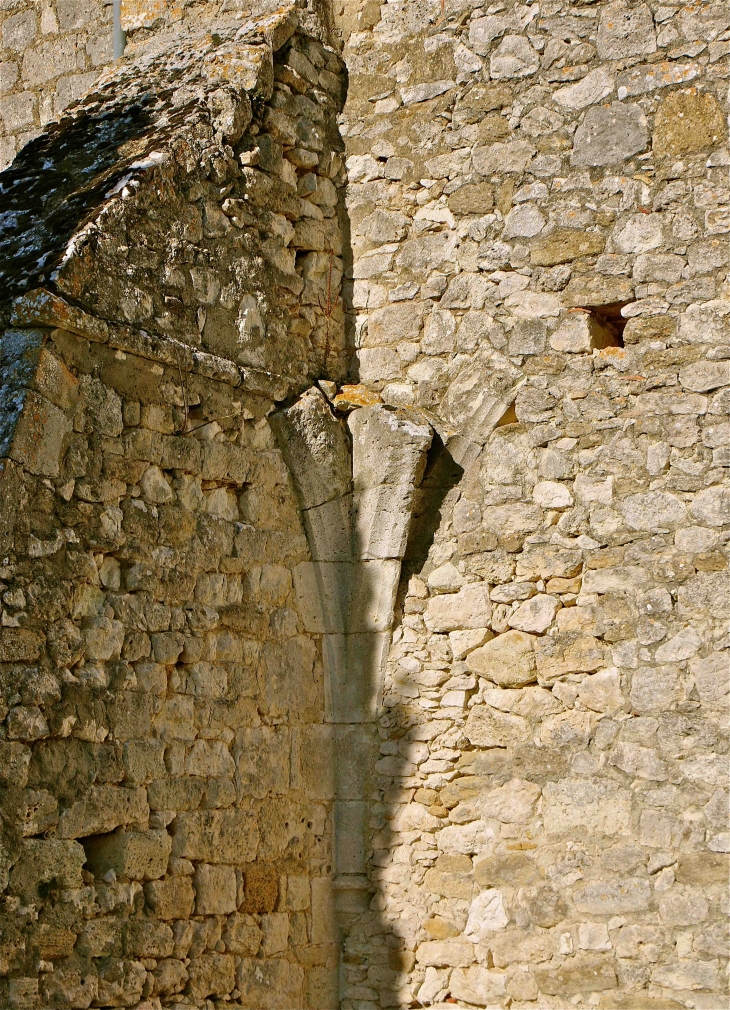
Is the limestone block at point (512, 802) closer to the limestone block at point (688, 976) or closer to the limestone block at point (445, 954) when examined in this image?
the limestone block at point (445, 954)

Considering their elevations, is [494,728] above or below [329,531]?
below

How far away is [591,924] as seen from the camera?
454 centimetres

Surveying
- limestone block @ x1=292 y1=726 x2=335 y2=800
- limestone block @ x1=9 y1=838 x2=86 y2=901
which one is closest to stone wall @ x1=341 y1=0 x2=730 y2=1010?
limestone block @ x1=292 y1=726 x2=335 y2=800

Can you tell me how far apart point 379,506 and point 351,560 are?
24cm

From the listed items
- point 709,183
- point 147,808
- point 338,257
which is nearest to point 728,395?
point 709,183

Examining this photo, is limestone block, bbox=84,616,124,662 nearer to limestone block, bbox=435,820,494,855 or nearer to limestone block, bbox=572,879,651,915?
limestone block, bbox=435,820,494,855

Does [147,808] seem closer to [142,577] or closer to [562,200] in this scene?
[142,577]

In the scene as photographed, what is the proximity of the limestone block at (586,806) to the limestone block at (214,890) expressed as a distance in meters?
1.10

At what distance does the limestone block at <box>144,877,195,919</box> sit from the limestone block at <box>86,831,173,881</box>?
34 millimetres

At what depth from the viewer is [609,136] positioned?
4.97m

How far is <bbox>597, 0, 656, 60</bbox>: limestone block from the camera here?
4.96 meters

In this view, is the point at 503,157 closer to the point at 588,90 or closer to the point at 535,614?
the point at 588,90

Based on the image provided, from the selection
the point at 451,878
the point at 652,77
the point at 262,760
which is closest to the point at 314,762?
the point at 262,760

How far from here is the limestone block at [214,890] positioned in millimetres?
4426
